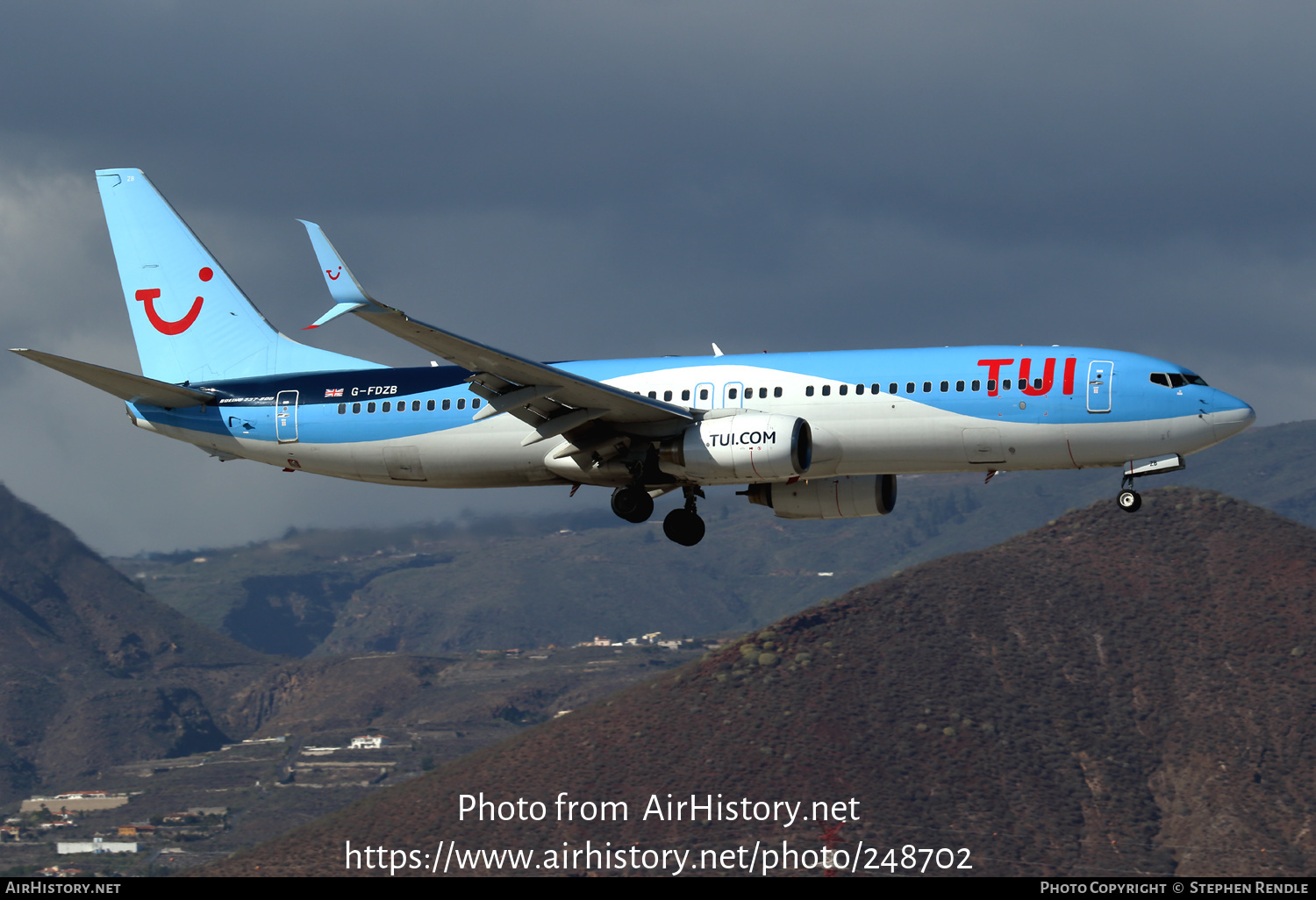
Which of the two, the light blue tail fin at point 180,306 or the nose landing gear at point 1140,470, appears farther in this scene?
the light blue tail fin at point 180,306

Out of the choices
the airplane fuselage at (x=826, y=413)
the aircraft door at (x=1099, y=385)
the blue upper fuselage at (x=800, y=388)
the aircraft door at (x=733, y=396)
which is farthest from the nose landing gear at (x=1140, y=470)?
the aircraft door at (x=733, y=396)

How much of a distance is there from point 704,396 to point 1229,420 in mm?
16768

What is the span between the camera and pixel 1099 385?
168 ft

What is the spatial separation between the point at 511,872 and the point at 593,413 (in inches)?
5779

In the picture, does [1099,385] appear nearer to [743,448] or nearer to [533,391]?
[743,448]

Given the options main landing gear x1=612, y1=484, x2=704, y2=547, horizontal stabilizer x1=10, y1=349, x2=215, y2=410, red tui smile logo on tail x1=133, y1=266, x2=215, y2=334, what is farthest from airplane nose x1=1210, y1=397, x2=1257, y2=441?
red tui smile logo on tail x1=133, y1=266, x2=215, y2=334

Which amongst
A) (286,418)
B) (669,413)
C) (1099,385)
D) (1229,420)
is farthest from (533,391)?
(1229,420)

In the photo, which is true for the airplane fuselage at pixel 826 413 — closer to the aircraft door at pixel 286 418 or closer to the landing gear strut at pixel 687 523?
the aircraft door at pixel 286 418

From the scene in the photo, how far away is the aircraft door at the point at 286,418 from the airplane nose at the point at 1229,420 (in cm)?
3169

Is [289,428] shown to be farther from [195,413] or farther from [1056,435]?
[1056,435]

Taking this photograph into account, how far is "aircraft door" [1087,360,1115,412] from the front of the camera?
5103cm

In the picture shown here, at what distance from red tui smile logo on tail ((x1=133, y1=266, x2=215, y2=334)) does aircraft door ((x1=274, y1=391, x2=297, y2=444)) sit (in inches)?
291

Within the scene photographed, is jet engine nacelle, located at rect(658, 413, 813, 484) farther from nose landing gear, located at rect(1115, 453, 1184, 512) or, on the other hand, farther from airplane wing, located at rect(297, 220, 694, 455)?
nose landing gear, located at rect(1115, 453, 1184, 512)

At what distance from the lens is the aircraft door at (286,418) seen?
2333 inches
